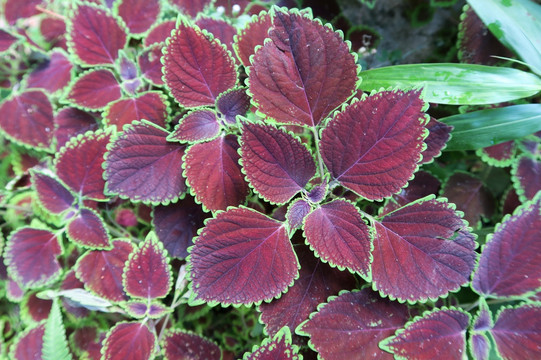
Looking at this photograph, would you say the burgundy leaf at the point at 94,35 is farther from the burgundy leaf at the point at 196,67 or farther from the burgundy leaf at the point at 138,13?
the burgundy leaf at the point at 196,67

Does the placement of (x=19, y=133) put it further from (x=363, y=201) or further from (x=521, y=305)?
(x=521, y=305)

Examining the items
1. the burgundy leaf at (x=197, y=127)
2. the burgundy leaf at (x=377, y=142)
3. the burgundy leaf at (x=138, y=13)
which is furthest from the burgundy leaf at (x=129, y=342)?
the burgundy leaf at (x=138, y=13)

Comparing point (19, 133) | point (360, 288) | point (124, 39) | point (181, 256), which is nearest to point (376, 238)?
point (360, 288)

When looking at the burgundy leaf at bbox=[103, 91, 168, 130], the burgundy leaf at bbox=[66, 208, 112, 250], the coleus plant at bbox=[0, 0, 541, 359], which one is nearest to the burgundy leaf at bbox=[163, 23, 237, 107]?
the coleus plant at bbox=[0, 0, 541, 359]

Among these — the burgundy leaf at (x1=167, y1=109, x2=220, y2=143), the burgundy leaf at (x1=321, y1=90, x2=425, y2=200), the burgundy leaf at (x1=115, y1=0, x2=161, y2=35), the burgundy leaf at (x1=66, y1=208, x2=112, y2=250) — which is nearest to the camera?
the burgundy leaf at (x1=321, y1=90, x2=425, y2=200)

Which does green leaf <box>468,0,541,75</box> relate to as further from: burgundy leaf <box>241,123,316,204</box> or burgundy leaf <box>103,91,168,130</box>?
burgundy leaf <box>103,91,168,130</box>

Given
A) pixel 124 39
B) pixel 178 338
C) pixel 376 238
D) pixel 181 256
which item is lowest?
pixel 178 338

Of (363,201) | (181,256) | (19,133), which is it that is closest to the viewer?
(181,256)
